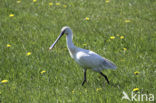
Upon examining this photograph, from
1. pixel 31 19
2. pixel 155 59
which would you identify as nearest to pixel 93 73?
pixel 155 59

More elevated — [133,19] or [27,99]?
[27,99]

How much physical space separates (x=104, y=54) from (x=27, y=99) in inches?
100

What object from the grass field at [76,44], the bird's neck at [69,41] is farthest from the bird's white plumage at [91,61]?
the grass field at [76,44]

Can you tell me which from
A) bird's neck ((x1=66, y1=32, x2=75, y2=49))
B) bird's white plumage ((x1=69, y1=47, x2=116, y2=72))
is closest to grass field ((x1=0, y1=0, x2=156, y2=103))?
bird's white plumage ((x1=69, y1=47, x2=116, y2=72))

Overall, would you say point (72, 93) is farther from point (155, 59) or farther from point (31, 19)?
point (31, 19)

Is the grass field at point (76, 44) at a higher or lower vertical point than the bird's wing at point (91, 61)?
lower

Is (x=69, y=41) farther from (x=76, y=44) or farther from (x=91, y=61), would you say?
(x=76, y=44)

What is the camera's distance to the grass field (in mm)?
5504

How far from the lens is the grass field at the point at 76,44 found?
5504 millimetres

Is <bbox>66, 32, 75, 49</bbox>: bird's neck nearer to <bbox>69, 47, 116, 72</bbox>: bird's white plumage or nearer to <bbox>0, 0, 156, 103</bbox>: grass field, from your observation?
<bbox>69, 47, 116, 72</bbox>: bird's white plumage

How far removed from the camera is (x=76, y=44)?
789 cm

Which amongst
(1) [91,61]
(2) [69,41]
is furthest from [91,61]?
(2) [69,41]

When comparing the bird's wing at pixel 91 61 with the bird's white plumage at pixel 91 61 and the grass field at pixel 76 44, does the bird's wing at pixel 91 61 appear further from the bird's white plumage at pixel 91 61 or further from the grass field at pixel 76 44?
the grass field at pixel 76 44

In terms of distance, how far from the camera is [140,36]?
825 cm
